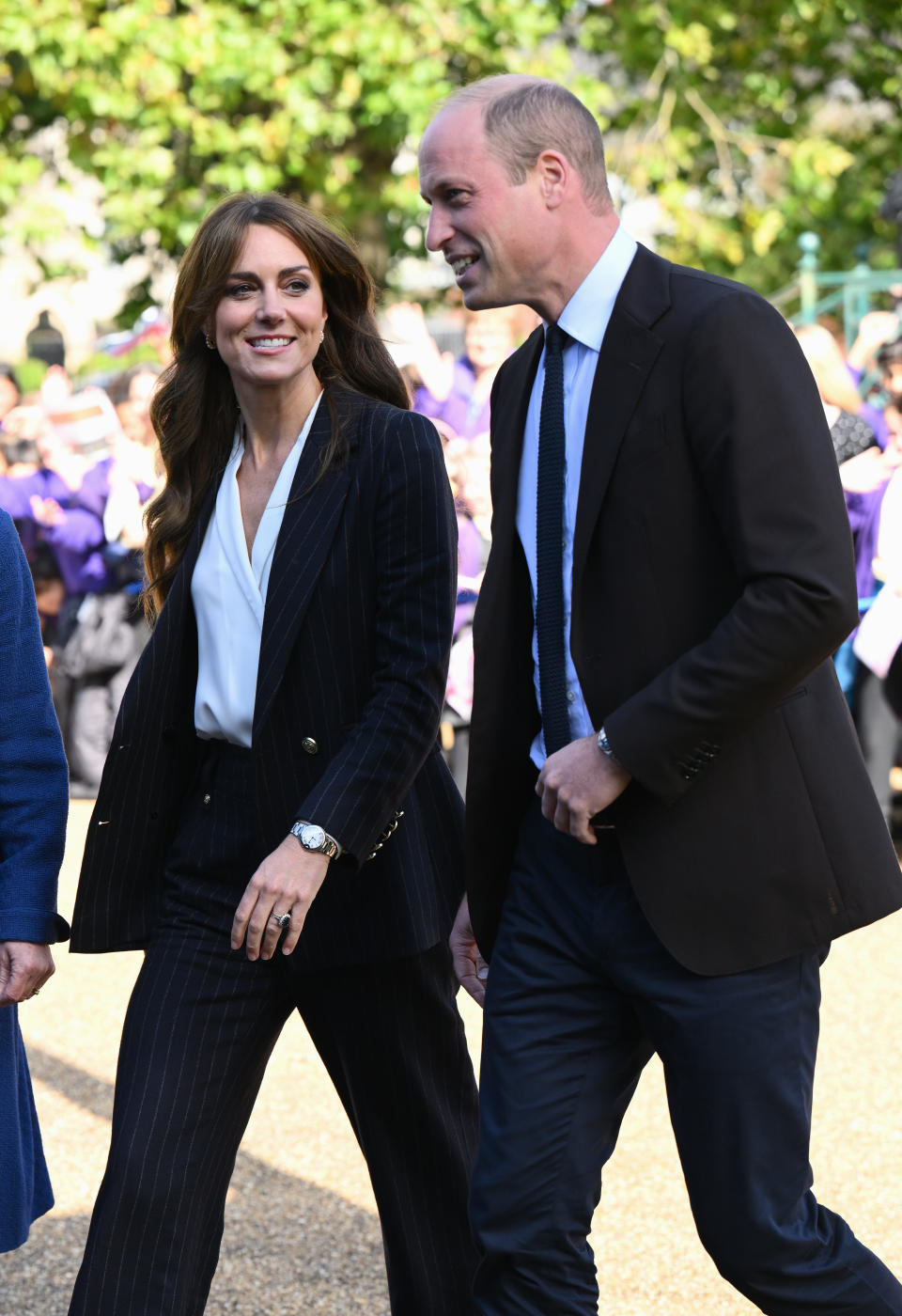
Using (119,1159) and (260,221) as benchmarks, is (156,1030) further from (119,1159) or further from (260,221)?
(260,221)

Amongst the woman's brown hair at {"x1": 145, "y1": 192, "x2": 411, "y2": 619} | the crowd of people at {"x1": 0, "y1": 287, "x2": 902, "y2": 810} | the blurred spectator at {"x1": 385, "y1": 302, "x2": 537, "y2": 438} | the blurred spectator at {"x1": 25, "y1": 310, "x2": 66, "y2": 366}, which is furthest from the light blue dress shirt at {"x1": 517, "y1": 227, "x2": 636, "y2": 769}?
the blurred spectator at {"x1": 25, "y1": 310, "x2": 66, "y2": 366}

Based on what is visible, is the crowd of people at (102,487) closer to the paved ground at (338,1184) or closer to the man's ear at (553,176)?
the paved ground at (338,1184)

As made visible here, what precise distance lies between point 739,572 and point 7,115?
14272mm

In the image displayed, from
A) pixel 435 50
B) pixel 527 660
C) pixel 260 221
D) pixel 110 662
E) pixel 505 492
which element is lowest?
pixel 110 662

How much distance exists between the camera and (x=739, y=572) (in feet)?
8.13

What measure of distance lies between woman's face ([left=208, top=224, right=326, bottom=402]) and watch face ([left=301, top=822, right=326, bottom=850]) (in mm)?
A: 774

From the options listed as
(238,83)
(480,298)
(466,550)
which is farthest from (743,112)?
(480,298)

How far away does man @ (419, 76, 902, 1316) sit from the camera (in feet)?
8.13

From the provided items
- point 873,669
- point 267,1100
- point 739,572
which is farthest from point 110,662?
point 739,572

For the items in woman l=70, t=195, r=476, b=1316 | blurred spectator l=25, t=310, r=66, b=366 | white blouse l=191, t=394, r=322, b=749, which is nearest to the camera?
woman l=70, t=195, r=476, b=1316

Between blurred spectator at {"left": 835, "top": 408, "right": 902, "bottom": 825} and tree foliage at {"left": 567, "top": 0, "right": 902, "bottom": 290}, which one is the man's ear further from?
tree foliage at {"left": 567, "top": 0, "right": 902, "bottom": 290}

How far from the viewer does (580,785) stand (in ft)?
8.35

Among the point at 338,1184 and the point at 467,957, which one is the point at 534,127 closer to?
the point at 467,957

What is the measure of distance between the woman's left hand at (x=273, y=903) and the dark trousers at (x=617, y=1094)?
308mm
